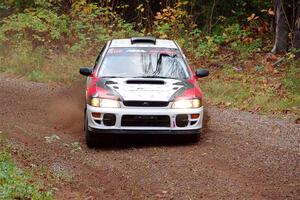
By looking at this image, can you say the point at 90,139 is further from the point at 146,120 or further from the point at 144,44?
the point at 144,44

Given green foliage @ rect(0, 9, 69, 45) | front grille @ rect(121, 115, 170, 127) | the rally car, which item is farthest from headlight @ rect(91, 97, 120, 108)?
green foliage @ rect(0, 9, 69, 45)

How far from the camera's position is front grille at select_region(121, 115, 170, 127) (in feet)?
30.4

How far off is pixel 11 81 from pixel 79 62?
263cm

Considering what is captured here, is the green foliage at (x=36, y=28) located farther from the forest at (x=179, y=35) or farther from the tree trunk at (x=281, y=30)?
the tree trunk at (x=281, y=30)

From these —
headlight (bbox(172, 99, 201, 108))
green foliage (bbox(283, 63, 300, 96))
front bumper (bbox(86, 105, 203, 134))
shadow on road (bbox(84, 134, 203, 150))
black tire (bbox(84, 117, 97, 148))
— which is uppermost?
→ headlight (bbox(172, 99, 201, 108))

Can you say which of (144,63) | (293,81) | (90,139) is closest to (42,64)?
(293,81)

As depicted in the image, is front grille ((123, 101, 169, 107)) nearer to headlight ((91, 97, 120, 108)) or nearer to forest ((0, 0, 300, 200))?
headlight ((91, 97, 120, 108))

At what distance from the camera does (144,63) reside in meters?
10.5

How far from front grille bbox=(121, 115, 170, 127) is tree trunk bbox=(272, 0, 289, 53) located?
11.0 m

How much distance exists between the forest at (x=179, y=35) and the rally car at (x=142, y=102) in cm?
600

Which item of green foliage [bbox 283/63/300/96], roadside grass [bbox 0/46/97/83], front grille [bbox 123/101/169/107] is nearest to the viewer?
front grille [bbox 123/101/169/107]

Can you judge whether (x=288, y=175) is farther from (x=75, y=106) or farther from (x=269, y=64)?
(x=269, y=64)

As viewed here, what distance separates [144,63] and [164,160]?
7.76 feet

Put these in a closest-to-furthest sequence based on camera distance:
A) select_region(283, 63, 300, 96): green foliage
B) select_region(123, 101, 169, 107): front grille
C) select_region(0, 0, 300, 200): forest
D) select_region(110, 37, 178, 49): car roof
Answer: select_region(0, 0, 300, 200): forest < select_region(123, 101, 169, 107): front grille < select_region(110, 37, 178, 49): car roof < select_region(283, 63, 300, 96): green foliage
